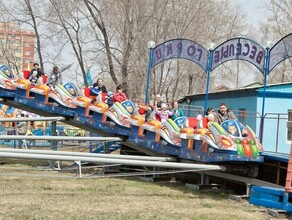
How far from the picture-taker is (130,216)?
7566 mm

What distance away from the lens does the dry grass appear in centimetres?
768

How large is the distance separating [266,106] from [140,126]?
6.10 meters

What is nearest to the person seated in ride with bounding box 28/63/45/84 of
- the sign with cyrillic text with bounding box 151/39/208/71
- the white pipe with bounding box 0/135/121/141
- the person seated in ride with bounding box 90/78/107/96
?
the person seated in ride with bounding box 90/78/107/96

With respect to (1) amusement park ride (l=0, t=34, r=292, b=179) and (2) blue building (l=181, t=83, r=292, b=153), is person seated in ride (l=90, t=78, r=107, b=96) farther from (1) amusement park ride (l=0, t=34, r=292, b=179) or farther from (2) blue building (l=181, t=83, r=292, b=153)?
(2) blue building (l=181, t=83, r=292, b=153)

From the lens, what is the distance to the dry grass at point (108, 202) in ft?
25.2

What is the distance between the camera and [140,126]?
12.3 metres

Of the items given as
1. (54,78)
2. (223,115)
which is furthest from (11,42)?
(223,115)

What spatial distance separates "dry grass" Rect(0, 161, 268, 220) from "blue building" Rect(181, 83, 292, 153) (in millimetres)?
2936

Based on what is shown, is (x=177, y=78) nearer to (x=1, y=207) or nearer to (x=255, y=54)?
(x=255, y=54)

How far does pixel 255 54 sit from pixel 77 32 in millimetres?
17422

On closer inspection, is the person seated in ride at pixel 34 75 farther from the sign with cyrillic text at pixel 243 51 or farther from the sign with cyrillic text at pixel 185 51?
the sign with cyrillic text at pixel 243 51

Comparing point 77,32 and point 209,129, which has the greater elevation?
point 77,32

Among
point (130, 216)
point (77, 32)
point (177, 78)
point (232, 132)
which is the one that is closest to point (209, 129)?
point (232, 132)

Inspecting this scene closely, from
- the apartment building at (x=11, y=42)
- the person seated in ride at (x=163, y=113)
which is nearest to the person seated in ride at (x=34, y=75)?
the person seated in ride at (x=163, y=113)
